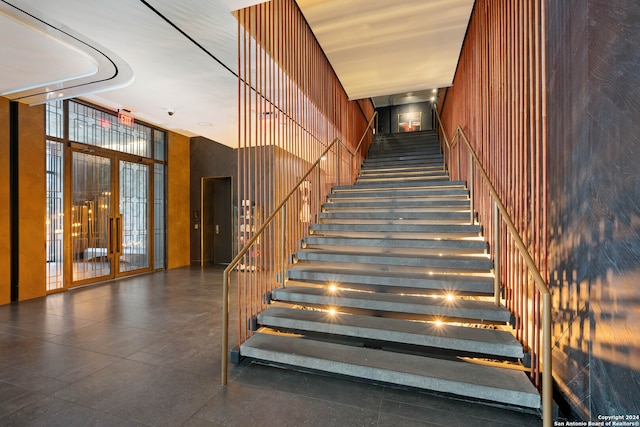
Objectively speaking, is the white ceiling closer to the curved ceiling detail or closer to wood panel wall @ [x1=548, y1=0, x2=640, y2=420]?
the curved ceiling detail

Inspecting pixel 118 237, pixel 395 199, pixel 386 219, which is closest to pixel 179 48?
pixel 386 219

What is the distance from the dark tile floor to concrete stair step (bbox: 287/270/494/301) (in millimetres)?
1155

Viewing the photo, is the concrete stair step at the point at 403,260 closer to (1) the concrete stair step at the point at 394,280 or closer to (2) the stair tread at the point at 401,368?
(1) the concrete stair step at the point at 394,280

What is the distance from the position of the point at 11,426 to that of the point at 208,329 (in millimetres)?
1915

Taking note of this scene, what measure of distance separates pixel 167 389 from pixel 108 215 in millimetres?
5719

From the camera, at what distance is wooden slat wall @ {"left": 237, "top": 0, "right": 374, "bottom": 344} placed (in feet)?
11.9

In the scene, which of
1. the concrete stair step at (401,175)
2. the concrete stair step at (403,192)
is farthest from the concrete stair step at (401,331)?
the concrete stair step at (401,175)

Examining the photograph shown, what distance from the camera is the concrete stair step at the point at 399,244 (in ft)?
12.6

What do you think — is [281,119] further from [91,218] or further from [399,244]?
[91,218]

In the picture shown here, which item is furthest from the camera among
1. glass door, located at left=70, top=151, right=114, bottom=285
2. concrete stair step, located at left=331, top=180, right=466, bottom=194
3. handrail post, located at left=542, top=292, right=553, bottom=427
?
glass door, located at left=70, top=151, right=114, bottom=285

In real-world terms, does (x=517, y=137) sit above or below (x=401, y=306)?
above

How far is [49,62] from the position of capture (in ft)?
13.2

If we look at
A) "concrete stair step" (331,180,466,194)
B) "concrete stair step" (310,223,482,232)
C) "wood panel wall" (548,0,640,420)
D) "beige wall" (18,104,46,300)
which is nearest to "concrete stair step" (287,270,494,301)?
"concrete stair step" (310,223,482,232)

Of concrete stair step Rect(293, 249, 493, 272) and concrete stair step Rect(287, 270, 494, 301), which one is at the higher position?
concrete stair step Rect(293, 249, 493, 272)
